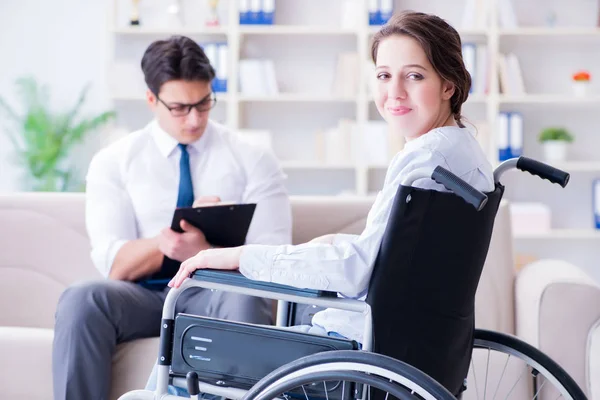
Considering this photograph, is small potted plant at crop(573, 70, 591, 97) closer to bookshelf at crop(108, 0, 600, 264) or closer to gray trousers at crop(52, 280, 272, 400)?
bookshelf at crop(108, 0, 600, 264)

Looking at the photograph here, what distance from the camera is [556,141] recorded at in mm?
4570

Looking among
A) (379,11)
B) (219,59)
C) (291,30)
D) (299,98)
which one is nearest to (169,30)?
(219,59)

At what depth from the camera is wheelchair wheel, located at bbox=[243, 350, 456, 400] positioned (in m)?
1.17

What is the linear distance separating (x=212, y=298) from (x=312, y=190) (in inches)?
111

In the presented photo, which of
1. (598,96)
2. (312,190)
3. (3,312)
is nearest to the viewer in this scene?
(3,312)

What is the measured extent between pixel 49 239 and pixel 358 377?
1.51 m

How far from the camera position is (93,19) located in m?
4.88

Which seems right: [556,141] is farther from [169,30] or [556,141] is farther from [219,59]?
[169,30]

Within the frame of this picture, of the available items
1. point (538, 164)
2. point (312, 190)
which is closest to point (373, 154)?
point (312, 190)

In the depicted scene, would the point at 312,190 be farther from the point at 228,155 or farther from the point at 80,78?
the point at 228,155

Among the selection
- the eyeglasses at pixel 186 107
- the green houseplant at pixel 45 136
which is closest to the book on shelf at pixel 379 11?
the green houseplant at pixel 45 136

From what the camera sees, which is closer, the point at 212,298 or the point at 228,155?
the point at 212,298

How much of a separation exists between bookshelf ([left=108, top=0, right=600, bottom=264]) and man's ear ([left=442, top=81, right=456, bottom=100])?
319cm

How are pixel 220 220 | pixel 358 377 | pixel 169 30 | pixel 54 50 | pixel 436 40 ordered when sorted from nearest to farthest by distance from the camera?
1. pixel 358 377
2. pixel 436 40
3. pixel 220 220
4. pixel 169 30
5. pixel 54 50
